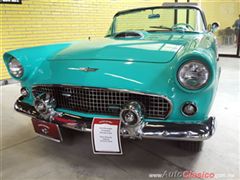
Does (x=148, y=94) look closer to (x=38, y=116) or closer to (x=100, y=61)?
(x=100, y=61)

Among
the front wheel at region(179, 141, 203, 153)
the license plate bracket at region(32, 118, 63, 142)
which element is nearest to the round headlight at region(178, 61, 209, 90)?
the front wheel at region(179, 141, 203, 153)

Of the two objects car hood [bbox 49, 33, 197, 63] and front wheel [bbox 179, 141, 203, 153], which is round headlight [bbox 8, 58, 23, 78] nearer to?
car hood [bbox 49, 33, 197, 63]

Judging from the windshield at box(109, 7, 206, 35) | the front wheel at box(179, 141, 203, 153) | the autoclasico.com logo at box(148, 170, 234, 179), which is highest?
the windshield at box(109, 7, 206, 35)

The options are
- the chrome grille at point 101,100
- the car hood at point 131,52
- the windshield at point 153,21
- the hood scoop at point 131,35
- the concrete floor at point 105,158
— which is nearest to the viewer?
the chrome grille at point 101,100

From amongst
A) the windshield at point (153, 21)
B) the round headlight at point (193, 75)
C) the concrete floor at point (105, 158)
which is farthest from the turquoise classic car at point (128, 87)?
the windshield at point (153, 21)

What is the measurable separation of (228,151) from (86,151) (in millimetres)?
1140

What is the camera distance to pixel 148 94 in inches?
52.9

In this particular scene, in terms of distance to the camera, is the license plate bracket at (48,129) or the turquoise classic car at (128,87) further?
the license plate bracket at (48,129)

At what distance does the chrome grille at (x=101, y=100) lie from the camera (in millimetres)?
→ 1395

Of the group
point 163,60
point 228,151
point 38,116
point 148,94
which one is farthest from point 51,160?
point 228,151

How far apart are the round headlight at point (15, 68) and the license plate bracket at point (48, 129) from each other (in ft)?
1.34

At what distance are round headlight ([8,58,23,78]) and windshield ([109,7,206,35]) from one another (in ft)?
4.06

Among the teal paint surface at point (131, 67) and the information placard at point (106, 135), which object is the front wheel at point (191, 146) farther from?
the information placard at point (106, 135)

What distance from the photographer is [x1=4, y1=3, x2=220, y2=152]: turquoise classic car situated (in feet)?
4.31
